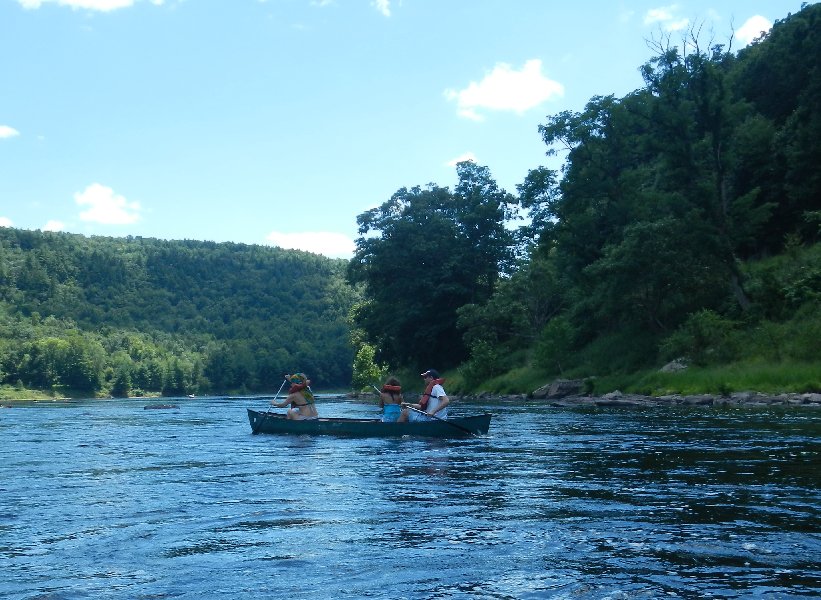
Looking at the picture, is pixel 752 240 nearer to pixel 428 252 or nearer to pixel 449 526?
pixel 428 252

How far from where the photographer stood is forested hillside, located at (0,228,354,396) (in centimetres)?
13712

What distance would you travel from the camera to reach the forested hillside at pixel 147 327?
137 meters

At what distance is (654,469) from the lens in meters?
14.0

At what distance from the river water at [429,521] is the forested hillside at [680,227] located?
2066 centimetres

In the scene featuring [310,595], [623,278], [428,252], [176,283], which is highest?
[176,283]

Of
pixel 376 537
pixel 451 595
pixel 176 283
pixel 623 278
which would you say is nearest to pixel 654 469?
pixel 376 537

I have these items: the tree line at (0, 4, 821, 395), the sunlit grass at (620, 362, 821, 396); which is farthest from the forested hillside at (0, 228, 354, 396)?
the sunlit grass at (620, 362, 821, 396)

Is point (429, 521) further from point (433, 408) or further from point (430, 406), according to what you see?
point (430, 406)

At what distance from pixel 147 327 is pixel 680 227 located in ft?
525

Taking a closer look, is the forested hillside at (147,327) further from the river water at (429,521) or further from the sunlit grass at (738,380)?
the river water at (429,521)

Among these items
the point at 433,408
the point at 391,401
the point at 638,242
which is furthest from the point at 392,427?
the point at 638,242

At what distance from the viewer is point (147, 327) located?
602 feet

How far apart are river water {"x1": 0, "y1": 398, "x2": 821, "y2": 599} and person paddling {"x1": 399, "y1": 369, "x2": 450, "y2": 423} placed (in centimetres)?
310

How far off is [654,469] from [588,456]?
2445mm
